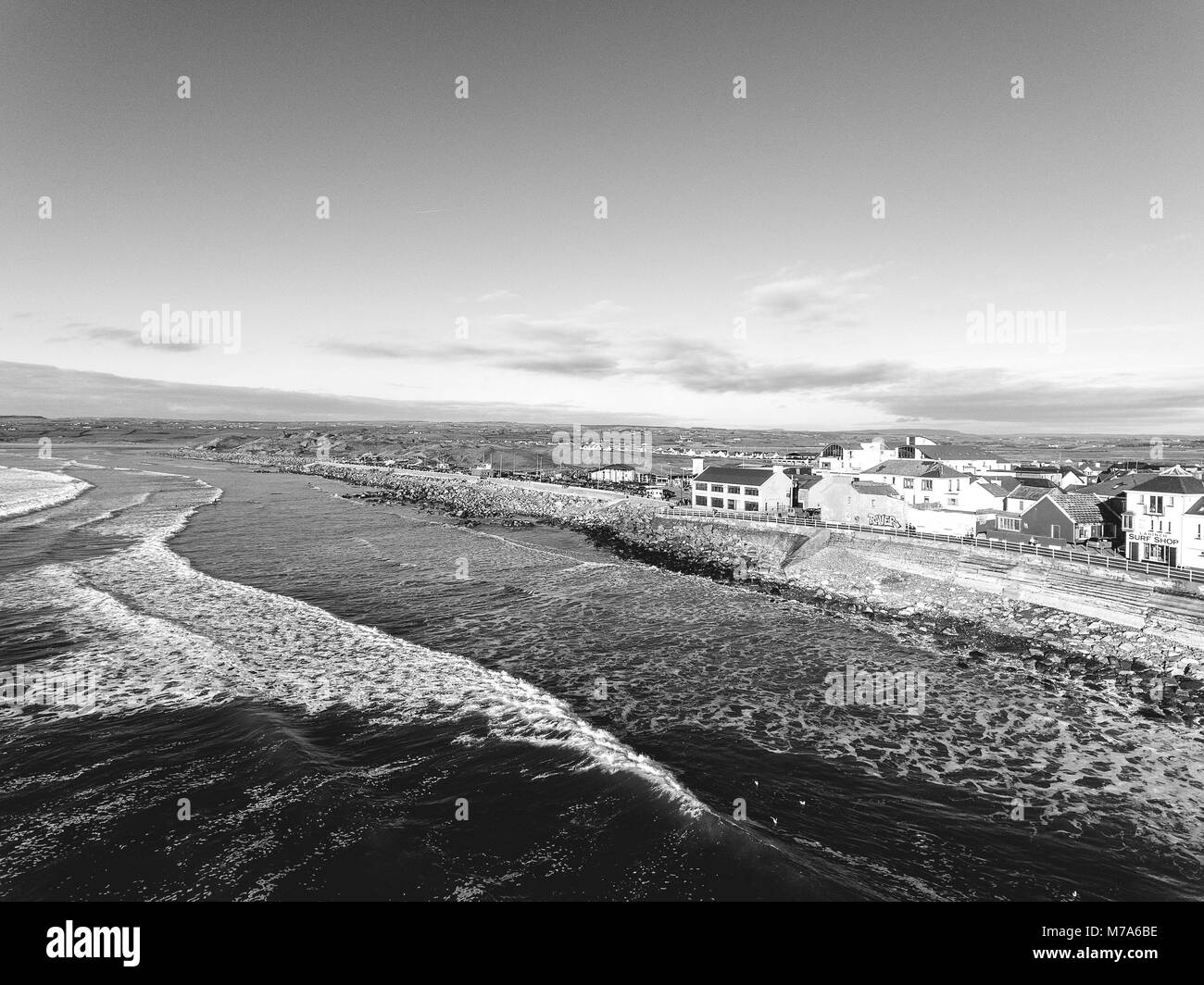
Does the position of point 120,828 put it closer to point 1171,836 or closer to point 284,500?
point 1171,836

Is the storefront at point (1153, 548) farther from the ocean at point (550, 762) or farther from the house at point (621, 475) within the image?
the house at point (621, 475)

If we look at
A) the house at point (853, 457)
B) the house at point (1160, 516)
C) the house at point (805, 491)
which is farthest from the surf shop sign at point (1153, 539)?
the house at point (853, 457)

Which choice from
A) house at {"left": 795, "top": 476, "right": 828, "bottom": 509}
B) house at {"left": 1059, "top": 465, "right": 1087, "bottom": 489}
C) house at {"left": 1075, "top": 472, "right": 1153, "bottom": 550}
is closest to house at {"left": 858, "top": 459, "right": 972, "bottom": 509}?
house at {"left": 795, "top": 476, "right": 828, "bottom": 509}

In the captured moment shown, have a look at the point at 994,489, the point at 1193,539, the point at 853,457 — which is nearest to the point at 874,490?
the point at 994,489

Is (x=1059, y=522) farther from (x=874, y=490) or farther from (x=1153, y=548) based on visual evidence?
(x=874, y=490)

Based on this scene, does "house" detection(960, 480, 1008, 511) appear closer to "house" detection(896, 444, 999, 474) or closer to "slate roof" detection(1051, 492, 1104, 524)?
"slate roof" detection(1051, 492, 1104, 524)
